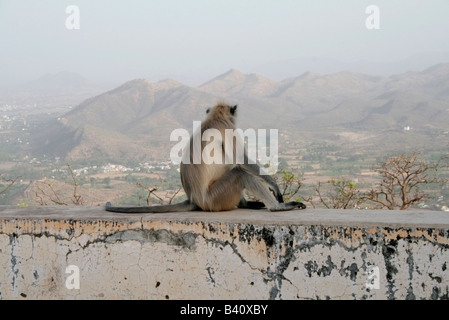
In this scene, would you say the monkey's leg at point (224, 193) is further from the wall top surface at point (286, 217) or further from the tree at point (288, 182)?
the tree at point (288, 182)

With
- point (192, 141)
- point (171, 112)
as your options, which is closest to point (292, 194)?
point (192, 141)

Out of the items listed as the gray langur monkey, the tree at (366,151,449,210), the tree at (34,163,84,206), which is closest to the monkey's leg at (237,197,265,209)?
the gray langur monkey

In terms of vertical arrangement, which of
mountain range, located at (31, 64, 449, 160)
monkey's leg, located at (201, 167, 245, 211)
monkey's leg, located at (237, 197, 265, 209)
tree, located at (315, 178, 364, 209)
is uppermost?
mountain range, located at (31, 64, 449, 160)

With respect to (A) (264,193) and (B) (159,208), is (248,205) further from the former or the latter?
(B) (159,208)

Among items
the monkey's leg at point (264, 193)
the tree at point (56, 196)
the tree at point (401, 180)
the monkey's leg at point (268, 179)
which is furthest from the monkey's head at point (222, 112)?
the tree at point (401, 180)

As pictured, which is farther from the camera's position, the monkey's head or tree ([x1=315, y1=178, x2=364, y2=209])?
tree ([x1=315, y1=178, x2=364, y2=209])

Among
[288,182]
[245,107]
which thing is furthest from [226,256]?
[245,107]

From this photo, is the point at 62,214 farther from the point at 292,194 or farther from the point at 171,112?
the point at 171,112

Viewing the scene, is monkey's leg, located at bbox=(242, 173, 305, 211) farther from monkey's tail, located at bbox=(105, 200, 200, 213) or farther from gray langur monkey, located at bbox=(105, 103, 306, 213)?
monkey's tail, located at bbox=(105, 200, 200, 213)
